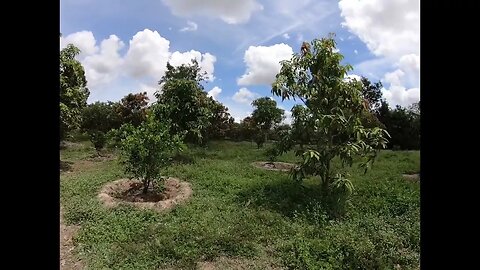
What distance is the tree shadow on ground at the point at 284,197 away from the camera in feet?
13.7

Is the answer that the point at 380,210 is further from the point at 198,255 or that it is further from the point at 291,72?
the point at 198,255

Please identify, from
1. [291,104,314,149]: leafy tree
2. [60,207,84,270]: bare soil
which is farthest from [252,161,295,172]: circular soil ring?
[60,207,84,270]: bare soil

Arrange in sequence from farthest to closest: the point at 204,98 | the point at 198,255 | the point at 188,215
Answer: the point at 204,98, the point at 188,215, the point at 198,255

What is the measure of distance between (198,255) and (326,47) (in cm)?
274

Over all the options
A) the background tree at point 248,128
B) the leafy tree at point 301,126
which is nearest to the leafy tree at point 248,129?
the background tree at point 248,128

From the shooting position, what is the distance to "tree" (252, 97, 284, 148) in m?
9.01

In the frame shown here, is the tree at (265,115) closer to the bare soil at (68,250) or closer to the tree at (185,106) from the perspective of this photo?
the tree at (185,106)

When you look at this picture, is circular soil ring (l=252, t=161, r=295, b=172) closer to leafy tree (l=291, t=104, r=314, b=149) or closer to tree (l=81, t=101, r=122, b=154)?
leafy tree (l=291, t=104, r=314, b=149)

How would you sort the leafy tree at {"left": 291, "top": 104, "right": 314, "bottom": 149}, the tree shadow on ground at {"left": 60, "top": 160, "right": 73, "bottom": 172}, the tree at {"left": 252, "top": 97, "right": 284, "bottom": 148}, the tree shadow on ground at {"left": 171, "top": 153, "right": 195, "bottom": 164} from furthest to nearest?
the tree at {"left": 252, "top": 97, "right": 284, "bottom": 148}
the tree shadow on ground at {"left": 171, "top": 153, "right": 195, "bottom": 164}
the tree shadow on ground at {"left": 60, "top": 160, "right": 73, "bottom": 172}
the leafy tree at {"left": 291, "top": 104, "right": 314, "bottom": 149}

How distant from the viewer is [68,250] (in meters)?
3.25

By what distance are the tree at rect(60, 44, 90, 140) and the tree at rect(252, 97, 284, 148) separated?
394 centimetres
